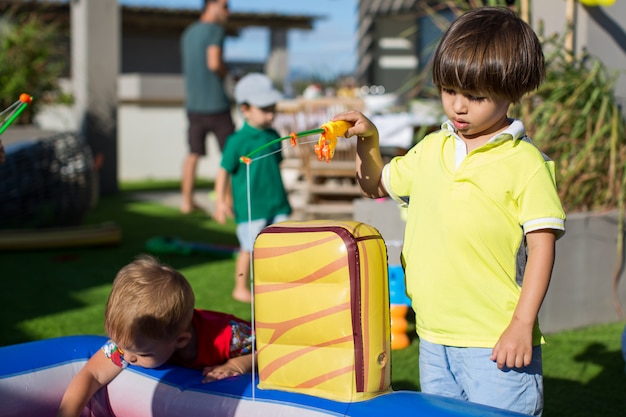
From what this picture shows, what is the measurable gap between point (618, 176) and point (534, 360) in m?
2.79

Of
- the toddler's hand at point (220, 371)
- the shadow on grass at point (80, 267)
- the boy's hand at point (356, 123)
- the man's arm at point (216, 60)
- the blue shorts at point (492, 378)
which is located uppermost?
the man's arm at point (216, 60)

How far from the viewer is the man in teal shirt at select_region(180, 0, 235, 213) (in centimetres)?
815

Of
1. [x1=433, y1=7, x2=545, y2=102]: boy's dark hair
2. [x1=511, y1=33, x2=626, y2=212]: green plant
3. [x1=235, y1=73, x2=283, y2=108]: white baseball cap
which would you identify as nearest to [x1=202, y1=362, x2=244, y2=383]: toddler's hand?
[x1=433, y1=7, x2=545, y2=102]: boy's dark hair

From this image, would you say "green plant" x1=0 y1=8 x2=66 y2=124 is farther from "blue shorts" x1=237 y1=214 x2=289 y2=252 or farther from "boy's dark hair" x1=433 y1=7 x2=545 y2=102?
"boy's dark hair" x1=433 y1=7 x2=545 y2=102

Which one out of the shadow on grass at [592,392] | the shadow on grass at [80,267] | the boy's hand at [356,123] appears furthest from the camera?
the shadow on grass at [80,267]

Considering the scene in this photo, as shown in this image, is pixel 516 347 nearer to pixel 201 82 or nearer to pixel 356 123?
pixel 356 123

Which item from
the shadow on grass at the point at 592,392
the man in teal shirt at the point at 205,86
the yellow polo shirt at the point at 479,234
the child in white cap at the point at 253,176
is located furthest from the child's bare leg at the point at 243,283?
Answer: the man in teal shirt at the point at 205,86

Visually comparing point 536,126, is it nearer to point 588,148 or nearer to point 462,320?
point 588,148

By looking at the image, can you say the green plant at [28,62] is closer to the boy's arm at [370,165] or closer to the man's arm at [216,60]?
the man's arm at [216,60]

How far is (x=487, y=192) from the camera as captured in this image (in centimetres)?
218

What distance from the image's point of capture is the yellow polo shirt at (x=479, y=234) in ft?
7.07

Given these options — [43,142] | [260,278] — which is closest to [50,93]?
[43,142]

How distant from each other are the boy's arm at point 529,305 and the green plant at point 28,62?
24.6 feet

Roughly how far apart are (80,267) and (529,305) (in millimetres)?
4479
